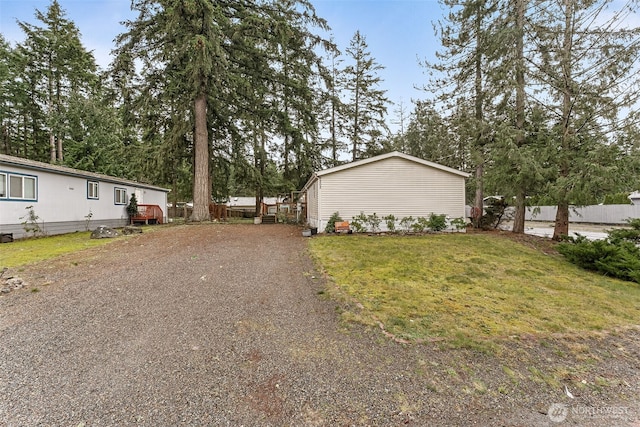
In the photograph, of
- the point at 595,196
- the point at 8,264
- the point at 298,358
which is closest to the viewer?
the point at 298,358

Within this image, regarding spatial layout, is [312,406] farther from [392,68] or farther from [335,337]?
[392,68]

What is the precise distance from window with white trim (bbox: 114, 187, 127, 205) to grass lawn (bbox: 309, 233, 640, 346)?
13.1 meters

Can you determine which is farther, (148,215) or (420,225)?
(148,215)

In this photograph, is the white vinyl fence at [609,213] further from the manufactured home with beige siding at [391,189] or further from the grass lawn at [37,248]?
the grass lawn at [37,248]

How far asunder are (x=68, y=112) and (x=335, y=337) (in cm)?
2833

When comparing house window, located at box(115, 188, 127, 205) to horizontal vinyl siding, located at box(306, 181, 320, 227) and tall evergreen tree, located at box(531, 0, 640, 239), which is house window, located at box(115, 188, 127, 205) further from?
tall evergreen tree, located at box(531, 0, 640, 239)

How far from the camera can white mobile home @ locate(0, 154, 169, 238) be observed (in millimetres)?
10070

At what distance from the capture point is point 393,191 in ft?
42.6

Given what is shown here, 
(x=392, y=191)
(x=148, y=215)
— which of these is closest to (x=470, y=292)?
(x=392, y=191)

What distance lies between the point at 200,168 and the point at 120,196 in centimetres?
484

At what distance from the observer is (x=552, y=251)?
985 centimetres

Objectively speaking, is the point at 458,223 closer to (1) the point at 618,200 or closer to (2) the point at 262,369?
(2) the point at 262,369

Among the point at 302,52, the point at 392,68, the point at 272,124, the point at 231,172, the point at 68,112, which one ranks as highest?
the point at 392,68

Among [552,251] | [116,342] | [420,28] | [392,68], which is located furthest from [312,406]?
[392,68]
